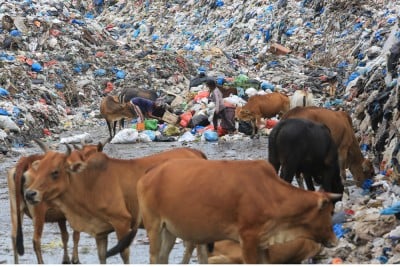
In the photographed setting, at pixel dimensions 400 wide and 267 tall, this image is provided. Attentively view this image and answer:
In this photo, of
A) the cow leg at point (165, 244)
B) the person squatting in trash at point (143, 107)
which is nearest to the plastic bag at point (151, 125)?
the person squatting in trash at point (143, 107)

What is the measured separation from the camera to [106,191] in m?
6.80

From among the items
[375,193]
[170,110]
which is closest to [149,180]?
[375,193]

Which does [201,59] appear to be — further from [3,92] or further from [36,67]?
[3,92]

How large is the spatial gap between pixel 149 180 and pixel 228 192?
695mm

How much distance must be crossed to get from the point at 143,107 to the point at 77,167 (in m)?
12.9

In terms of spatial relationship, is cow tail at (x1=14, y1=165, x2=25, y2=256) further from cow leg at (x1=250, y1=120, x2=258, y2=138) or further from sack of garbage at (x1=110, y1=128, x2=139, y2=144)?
cow leg at (x1=250, y1=120, x2=258, y2=138)

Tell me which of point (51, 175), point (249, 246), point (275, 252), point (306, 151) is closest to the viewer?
point (249, 246)

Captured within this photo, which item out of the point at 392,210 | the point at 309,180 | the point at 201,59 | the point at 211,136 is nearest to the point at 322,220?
the point at 392,210

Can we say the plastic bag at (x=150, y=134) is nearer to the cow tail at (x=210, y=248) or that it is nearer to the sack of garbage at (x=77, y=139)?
the sack of garbage at (x=77, y=139)

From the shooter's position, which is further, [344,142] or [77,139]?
[77,139]

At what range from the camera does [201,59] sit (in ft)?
90.6

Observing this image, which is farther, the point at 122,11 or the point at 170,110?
the point at 122,11

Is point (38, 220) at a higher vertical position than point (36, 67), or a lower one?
higher

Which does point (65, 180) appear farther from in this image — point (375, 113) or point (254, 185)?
point (375, 113)
